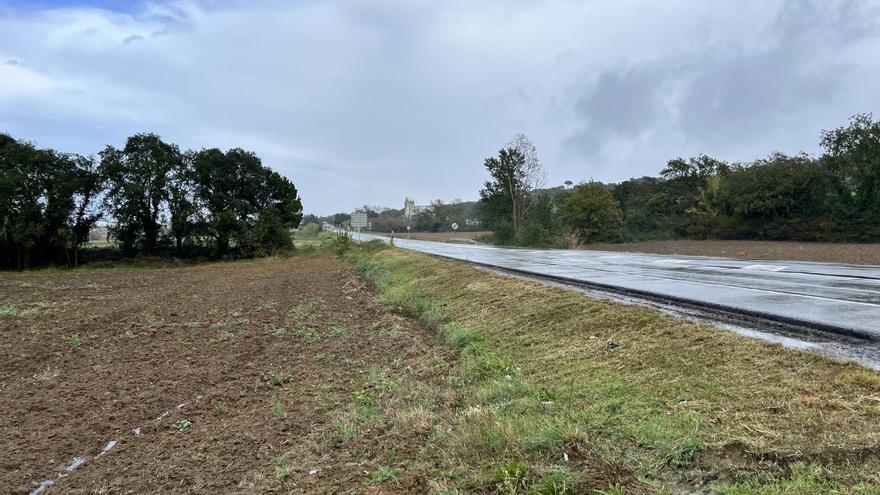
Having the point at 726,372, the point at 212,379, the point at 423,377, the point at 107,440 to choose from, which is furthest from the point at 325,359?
the point at 726,372

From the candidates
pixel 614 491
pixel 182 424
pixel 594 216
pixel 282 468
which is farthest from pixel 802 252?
pixel 182 424

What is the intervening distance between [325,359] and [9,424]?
3.78 metres

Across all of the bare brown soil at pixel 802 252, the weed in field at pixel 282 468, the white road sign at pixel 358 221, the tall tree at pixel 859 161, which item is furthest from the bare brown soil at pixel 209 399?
the white road sign at pixel 358 221

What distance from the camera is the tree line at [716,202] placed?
1260 inches

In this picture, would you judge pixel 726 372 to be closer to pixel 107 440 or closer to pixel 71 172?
pixel 107 440

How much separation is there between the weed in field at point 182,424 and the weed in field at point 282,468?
1.55 meters

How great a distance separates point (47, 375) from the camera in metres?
7.15

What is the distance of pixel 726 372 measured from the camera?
4504mm

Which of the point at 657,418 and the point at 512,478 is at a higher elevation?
the point at 657,418

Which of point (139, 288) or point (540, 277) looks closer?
point (540, 277)

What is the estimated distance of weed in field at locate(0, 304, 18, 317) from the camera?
41.5 ft

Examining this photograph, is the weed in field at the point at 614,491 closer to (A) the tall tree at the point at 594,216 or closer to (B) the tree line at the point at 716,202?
(B) the tree line at the point at 716,202

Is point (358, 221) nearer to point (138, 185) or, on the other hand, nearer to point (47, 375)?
point (138, 185)

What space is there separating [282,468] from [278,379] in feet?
9.30
